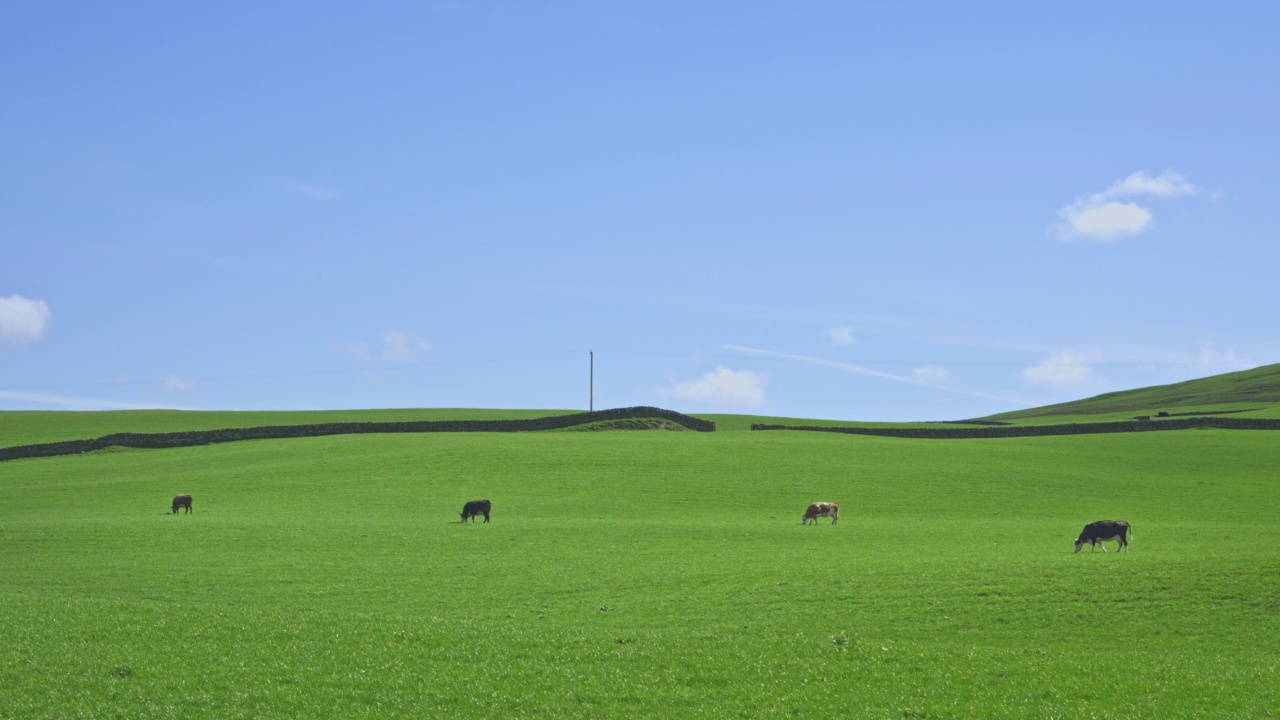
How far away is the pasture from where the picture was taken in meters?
14.5

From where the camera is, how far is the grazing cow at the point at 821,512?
36156 mm

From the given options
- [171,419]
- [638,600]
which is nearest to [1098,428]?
[638,600]

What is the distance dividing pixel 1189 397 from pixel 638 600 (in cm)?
13326

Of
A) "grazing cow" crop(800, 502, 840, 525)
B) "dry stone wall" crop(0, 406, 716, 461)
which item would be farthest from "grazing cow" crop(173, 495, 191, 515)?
"dry stone wall" crop(0, 406, 716, 461)

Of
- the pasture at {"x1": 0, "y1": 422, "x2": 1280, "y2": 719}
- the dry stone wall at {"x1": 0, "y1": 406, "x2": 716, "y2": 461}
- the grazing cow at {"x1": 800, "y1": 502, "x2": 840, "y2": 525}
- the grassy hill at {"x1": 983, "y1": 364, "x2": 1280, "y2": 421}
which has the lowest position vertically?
the pasture at {"x1": 0, "y1": 422, "x2": 1280, "y2": 719}

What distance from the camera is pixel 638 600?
69.9 ft

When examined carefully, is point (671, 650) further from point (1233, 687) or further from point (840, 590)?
point (1233, 687)

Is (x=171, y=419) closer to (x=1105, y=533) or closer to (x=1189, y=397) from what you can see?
(x=1105, y=533)

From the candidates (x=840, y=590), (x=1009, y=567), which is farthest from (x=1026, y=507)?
(x=840, y=590)

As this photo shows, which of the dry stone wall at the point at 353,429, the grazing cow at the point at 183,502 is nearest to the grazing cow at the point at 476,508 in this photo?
the grazing cow at the point at 183,502

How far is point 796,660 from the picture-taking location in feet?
52.2

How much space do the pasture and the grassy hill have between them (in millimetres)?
84289

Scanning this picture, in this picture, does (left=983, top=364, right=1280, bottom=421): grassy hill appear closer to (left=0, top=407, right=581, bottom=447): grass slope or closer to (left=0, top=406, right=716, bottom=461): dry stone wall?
(left=0, top=406, right=716, bottom=461): dry stone wall

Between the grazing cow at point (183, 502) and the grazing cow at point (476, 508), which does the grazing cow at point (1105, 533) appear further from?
the grazing cow at point (183, 502)
